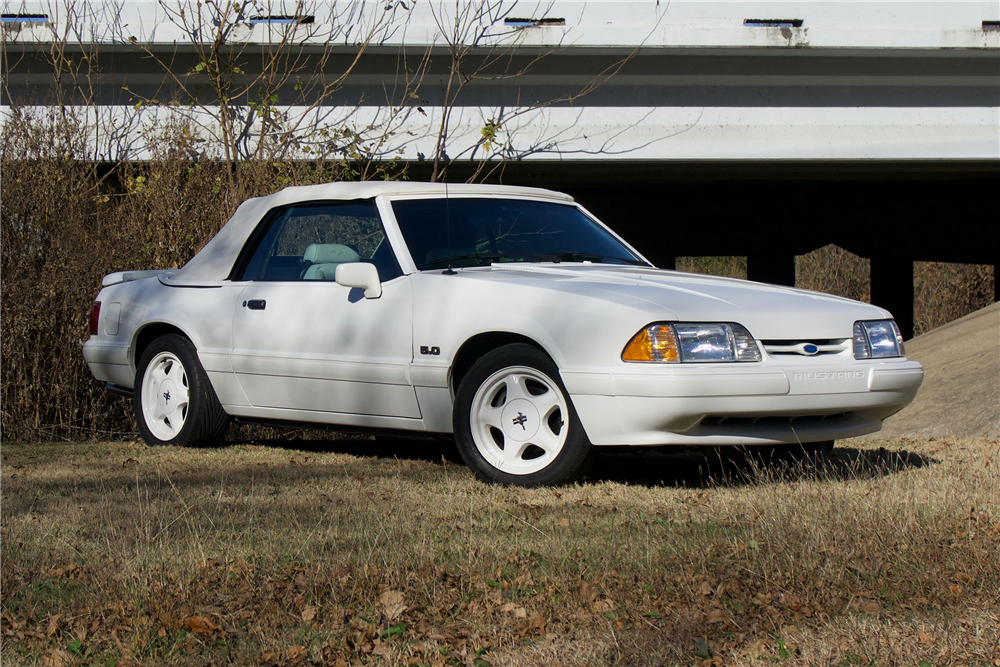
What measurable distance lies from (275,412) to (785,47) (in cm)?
808

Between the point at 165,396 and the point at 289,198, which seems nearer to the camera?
the point at 289,198

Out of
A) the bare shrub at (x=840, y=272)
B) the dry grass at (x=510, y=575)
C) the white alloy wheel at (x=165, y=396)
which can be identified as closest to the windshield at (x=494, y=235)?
the dry grass at (x=510, y=575)

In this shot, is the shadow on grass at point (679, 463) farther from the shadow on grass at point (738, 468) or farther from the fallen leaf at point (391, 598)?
the fallen leaf at point (391, 598)

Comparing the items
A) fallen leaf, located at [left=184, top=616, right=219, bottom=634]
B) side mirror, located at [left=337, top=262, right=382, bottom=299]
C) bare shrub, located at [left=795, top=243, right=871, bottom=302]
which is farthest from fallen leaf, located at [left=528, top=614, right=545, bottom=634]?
bare shrub, located at [left=795, top=243, right=871, bottom=302]

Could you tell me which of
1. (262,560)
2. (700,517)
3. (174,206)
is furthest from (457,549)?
(174,206)

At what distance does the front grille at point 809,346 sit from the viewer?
18.0 feet

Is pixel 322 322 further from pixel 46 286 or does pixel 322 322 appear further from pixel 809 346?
pixel 46 286

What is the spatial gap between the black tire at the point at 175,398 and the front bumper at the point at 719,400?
2.91 metres

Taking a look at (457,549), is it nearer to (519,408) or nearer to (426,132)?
(519,408)

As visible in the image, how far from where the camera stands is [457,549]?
14.1 ft

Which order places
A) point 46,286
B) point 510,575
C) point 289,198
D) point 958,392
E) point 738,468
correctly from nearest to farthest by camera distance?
1. point 510,575
2. point 738,468
3. point 289,198
4. point 46,286
5. point 958,392

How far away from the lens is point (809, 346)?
560cm

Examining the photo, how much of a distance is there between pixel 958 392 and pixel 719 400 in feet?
19.6

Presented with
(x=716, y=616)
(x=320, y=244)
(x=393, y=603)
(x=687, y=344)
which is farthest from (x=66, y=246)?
(x=716, y=616)
